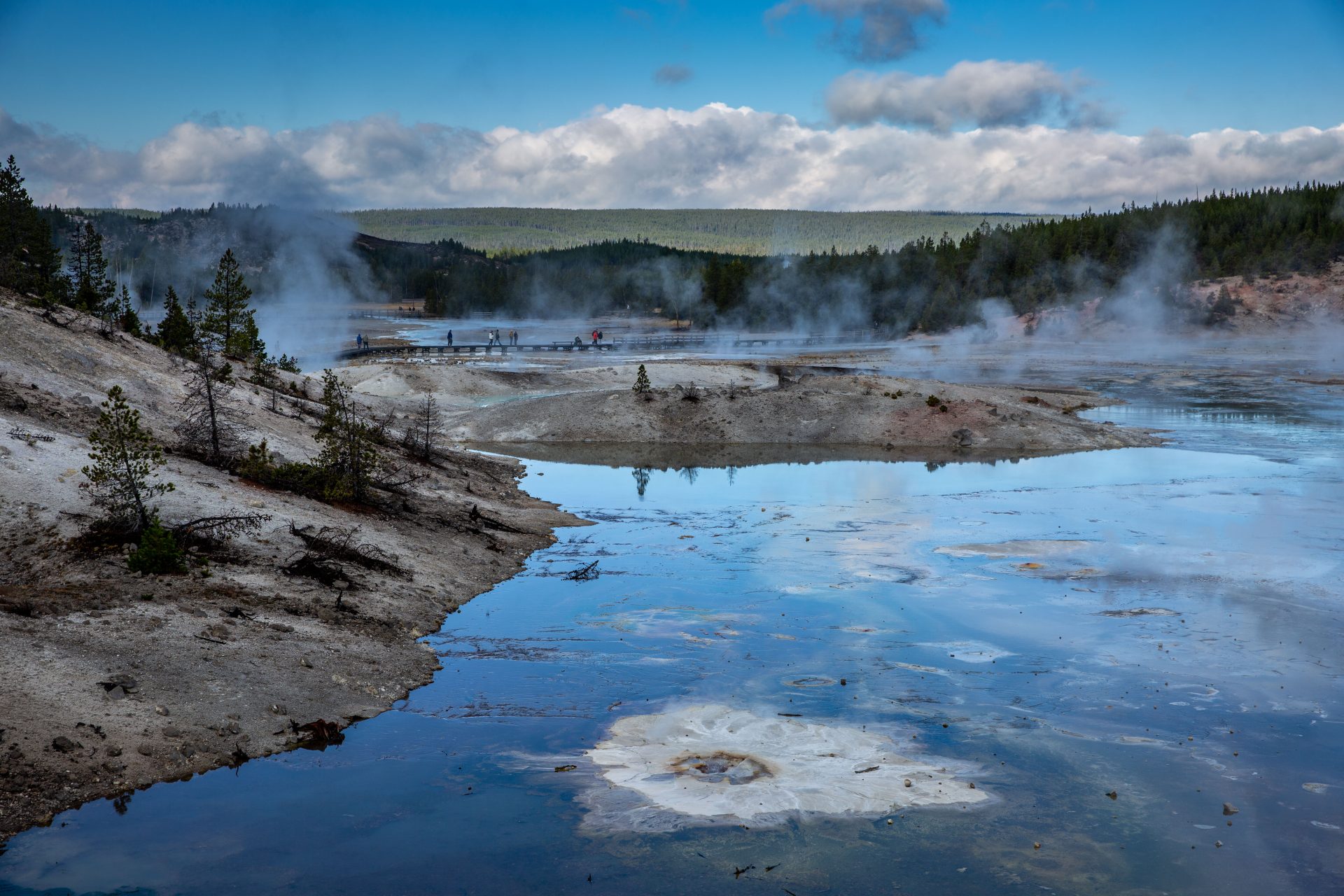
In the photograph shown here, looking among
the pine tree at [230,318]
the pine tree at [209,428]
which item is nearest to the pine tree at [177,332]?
the pine tree at [230,318]

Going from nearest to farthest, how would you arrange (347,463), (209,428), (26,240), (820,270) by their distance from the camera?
(209,428) → (347,463) → (26,240) → (820,270)

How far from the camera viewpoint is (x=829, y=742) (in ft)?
44.7

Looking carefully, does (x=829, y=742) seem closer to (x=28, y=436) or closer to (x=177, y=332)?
(x=28, y=436)

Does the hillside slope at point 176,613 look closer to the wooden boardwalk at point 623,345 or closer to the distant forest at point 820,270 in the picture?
the wooden boardwalk at point 623,345

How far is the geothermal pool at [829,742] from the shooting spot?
35.3ft

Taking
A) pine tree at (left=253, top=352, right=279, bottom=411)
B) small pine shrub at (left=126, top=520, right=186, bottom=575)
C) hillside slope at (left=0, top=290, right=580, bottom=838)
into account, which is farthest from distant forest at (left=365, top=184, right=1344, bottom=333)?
small pine shrub at (left=126, top=520, right=186, bottom=575)

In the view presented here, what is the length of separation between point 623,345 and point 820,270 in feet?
149

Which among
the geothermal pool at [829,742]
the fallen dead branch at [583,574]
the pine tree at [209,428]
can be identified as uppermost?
the pine tree at [209,428]

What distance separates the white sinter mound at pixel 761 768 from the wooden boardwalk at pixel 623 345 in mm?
63689

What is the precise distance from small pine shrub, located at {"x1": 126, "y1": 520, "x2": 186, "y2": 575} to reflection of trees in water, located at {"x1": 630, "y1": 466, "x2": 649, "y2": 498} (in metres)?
16.9

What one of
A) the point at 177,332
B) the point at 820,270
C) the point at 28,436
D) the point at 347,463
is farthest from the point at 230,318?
the point at 820,270

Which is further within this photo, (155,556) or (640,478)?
(640,478)

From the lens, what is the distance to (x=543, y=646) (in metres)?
17.7

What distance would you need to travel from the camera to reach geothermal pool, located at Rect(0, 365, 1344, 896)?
35.3 ft
